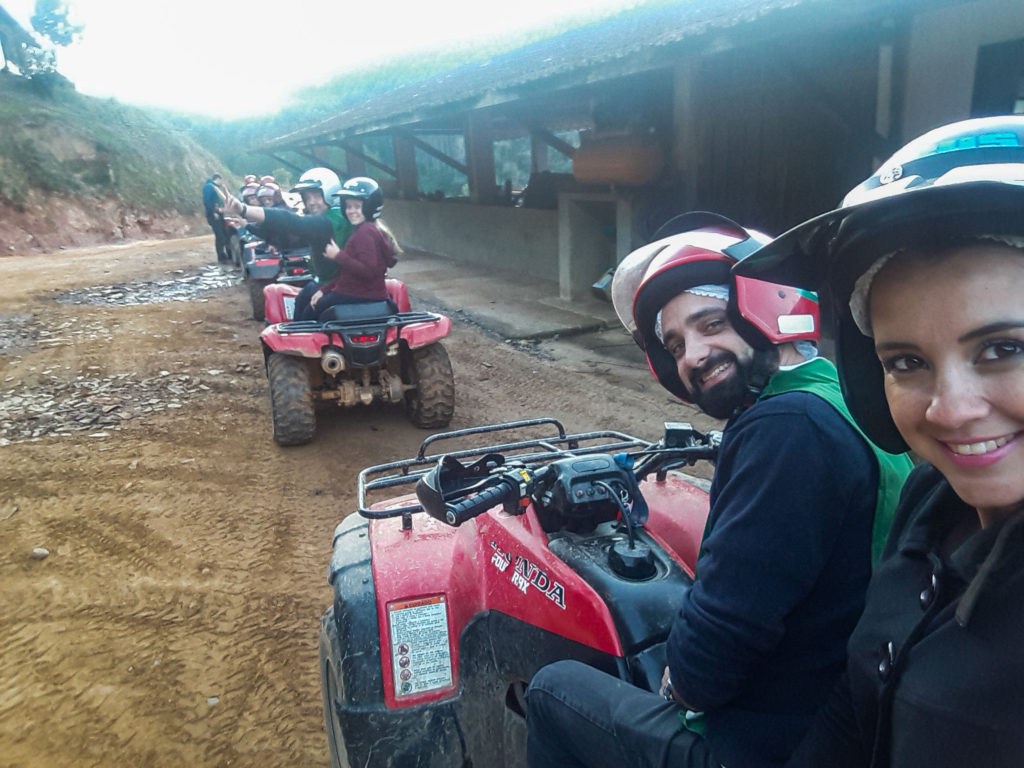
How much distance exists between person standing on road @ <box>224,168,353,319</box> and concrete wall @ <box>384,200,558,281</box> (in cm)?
620

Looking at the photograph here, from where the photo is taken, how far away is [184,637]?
3072 millimetres

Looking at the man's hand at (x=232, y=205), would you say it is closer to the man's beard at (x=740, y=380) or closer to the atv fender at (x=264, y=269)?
the atv fender at (x=264, y=269)

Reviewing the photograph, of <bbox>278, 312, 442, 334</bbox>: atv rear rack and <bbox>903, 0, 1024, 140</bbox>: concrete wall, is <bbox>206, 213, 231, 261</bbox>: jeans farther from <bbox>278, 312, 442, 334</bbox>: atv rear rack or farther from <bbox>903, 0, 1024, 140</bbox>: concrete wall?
<bbox>903, 0, 1024, 140</bbox>: concrete wall

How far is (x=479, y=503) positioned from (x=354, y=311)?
12.5ft

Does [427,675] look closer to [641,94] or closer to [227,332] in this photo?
[227,332]

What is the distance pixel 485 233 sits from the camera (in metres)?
13.9

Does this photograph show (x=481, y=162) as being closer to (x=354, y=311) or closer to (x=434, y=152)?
(x=434, y=152)

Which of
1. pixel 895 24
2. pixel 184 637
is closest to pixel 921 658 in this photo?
pixel 184 637

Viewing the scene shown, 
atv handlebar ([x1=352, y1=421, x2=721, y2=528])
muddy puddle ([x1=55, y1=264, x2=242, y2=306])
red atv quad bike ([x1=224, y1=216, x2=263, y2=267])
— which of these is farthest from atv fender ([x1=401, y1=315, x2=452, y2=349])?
muddy puddle ([x1=55, y1=264, x2=242, y2=306])

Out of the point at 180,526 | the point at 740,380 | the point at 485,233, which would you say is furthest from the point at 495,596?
the point at 485,233

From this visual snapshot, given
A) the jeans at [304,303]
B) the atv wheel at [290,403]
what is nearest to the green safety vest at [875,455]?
the atv wheel at [290,403]

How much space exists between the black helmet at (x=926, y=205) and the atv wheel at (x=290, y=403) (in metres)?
4.24

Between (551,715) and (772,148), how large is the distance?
296 inches

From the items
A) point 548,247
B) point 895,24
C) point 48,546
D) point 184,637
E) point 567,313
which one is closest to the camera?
point 184,637
